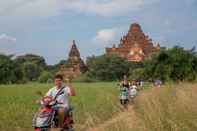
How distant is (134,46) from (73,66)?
21.2m

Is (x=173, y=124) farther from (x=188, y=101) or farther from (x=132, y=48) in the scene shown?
(x=132, y=48)

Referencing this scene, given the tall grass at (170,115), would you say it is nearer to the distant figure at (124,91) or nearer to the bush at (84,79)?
the distant figure at (124,91)

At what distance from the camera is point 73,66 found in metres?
103

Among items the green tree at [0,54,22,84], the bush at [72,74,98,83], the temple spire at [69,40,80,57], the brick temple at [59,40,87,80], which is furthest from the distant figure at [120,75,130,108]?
the temple spire at [69,40,80,57]

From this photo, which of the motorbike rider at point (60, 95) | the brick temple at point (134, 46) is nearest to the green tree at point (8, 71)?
the brick temple at point (134, 46)

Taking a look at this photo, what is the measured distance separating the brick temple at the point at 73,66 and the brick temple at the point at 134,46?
34.5ft

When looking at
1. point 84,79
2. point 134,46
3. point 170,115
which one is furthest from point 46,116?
point 134,46

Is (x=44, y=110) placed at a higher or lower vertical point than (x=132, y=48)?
lower

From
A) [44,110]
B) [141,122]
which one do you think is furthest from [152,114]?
[44,110]

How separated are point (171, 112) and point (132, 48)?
111 meters

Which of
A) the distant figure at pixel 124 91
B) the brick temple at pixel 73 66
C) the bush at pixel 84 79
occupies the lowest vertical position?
the distant figure at pixel 124 91

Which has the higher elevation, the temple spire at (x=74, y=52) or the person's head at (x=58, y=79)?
the temple spire at (x=74, y=52)

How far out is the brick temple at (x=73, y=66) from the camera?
327 feet

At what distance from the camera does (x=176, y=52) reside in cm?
4825
